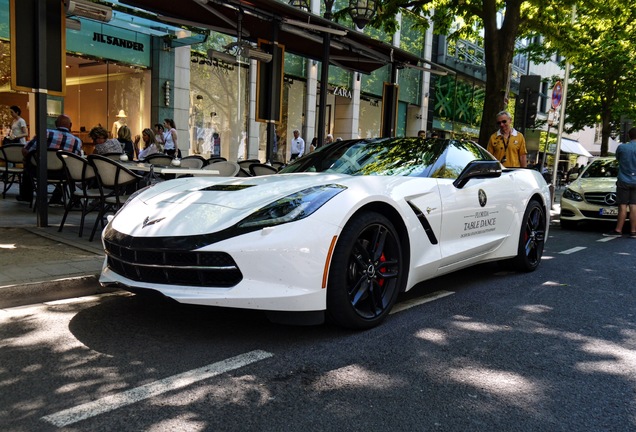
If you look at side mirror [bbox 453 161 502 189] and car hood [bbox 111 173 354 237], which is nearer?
car hood [bbox 111 173 354 237]

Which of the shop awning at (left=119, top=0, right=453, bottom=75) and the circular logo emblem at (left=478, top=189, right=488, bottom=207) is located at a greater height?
the shop awning at (left=119, top=0, right=453, bottom=75)

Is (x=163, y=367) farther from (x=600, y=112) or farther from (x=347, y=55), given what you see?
(x=600, y=112)

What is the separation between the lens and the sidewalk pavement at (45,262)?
4.06 meters

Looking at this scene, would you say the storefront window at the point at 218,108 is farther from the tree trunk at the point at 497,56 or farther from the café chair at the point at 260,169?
the café chair at the point at 260,169

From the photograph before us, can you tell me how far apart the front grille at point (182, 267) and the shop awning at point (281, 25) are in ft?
16.4

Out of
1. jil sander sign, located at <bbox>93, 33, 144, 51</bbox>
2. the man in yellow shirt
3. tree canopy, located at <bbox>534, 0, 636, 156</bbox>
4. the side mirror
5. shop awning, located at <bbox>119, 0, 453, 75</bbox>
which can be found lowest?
the side mirror

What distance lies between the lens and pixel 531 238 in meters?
5.80

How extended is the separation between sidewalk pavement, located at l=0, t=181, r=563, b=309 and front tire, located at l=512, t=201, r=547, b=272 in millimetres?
4113

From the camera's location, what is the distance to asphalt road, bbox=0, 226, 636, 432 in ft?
7.93

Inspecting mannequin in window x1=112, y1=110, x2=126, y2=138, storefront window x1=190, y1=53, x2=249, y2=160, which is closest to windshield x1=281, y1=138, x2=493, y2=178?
storefront window x1=190, y1=53, x2=249, y2=160

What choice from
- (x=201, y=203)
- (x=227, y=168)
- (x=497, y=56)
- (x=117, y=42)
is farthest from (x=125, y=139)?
(x=497, y=56)

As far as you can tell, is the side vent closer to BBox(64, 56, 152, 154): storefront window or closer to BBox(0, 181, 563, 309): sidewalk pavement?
BBox(0, 181, 563, 309): sidewalk pavement

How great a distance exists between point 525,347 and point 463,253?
3.95 ft

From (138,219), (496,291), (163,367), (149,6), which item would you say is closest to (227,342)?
(163,367)
